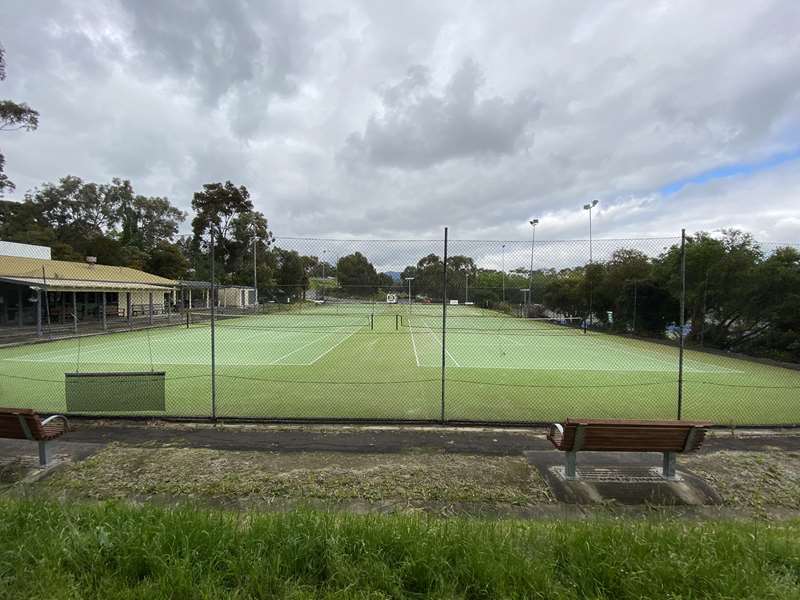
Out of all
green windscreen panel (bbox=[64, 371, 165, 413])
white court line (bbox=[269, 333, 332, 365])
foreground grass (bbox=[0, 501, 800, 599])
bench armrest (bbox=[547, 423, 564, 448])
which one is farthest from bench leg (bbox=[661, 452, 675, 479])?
white court line (bbox=[269, 333, 332, 365])

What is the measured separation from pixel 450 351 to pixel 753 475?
1296 cm

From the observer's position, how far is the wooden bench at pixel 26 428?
4.62 m

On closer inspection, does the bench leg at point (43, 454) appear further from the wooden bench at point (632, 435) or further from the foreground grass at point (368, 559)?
the wooden bench at point (632, 435)

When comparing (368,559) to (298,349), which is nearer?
(368,559)

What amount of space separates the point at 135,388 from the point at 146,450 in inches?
63.2

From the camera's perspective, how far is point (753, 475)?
198 inches

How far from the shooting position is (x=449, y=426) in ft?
22.7

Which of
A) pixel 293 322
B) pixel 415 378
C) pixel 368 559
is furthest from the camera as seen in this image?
pixel 293 322

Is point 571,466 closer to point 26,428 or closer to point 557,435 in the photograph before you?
point 557,435

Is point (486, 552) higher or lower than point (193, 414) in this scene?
higher

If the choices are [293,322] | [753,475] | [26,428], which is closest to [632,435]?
[753,475]

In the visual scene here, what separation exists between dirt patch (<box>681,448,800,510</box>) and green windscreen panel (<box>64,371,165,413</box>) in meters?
7.56

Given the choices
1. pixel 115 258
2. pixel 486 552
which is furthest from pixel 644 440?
pixel 115 258

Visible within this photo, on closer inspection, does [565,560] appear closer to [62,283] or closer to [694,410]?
[694,410]
